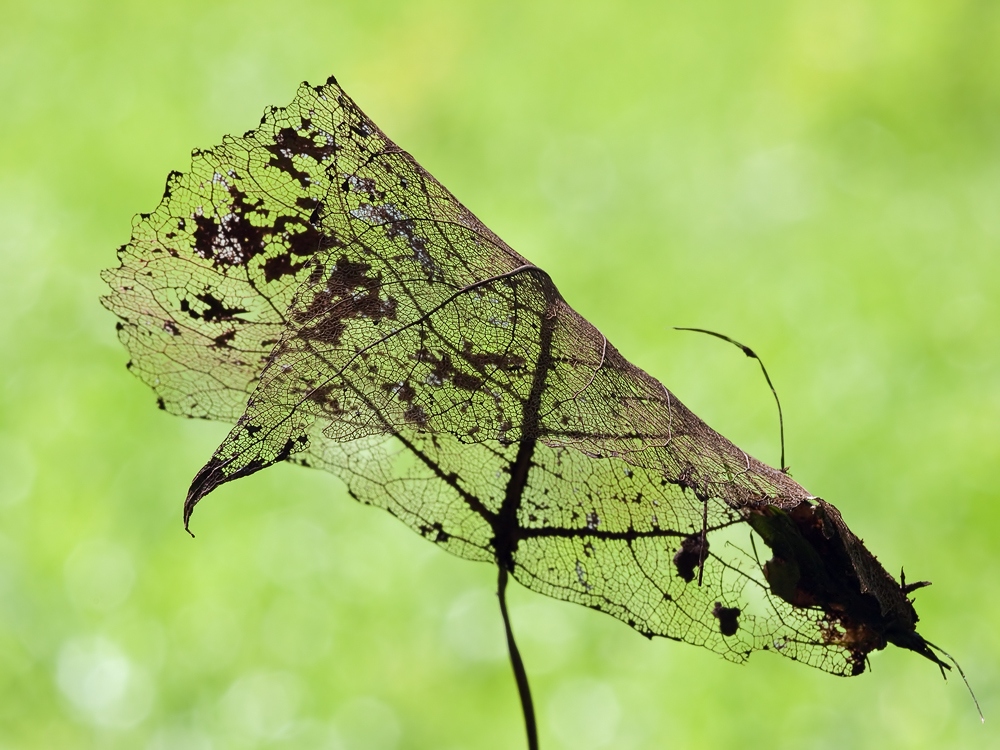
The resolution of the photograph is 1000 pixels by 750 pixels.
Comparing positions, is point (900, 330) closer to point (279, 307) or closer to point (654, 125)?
point (654, 125)

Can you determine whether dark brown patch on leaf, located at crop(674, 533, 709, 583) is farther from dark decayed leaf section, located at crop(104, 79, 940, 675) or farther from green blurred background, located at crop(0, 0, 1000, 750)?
green blurred background, located at crop(0, 0, 1000, 750)

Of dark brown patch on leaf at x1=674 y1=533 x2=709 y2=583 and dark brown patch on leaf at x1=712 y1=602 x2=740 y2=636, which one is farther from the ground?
dark brown patch on leaf at x1=674 y1=533 x2=709 y2=583

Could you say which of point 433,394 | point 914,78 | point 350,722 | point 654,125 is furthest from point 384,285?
point 914,78

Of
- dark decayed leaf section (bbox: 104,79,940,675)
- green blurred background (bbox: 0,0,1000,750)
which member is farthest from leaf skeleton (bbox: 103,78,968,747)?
green blurred background (bbox: 0,0,1000,750)

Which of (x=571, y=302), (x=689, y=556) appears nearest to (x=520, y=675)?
(x=689, y=556)

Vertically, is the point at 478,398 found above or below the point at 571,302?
below

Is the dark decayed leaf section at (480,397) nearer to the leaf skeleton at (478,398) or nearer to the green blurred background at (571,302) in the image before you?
the leaf skeleton at (478,398)

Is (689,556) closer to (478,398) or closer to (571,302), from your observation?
(478,398)

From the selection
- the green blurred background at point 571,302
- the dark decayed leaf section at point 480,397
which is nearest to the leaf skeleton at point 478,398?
the dark decayed leaf section at point 480,397
